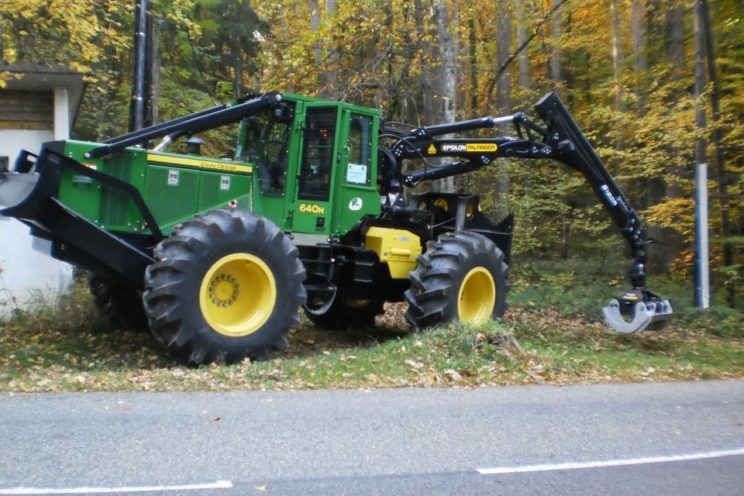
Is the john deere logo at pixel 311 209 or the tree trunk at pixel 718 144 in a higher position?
the tree trunk at pixel 718 144

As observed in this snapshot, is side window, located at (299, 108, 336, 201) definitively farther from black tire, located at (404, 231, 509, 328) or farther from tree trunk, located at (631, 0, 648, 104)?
tree trunk, located at (631, 0, 648, 104)

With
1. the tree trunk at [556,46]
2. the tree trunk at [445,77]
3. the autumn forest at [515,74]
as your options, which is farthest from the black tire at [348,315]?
the tree trunk at [556,46]

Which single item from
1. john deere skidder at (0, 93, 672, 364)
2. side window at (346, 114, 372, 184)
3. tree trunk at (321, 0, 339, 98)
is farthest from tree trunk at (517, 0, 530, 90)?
side window at (346, 114, 372, 184)

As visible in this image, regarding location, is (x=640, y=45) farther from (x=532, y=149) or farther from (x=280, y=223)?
(x=280, y=223)

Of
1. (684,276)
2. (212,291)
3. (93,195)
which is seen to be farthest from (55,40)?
(684,276)

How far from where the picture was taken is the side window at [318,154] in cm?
Result: 1019

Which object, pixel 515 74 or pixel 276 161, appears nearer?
pixel 276 161

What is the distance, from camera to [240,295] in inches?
364

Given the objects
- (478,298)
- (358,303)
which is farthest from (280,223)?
(478,298)

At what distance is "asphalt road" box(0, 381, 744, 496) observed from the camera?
512 centimetres

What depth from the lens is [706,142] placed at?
603 inches

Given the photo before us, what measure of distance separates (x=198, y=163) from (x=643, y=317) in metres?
7.22

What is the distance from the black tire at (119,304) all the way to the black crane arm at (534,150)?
4.48 meters

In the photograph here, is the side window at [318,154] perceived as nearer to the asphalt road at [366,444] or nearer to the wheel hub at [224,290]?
the wheel hub at [224,290]
